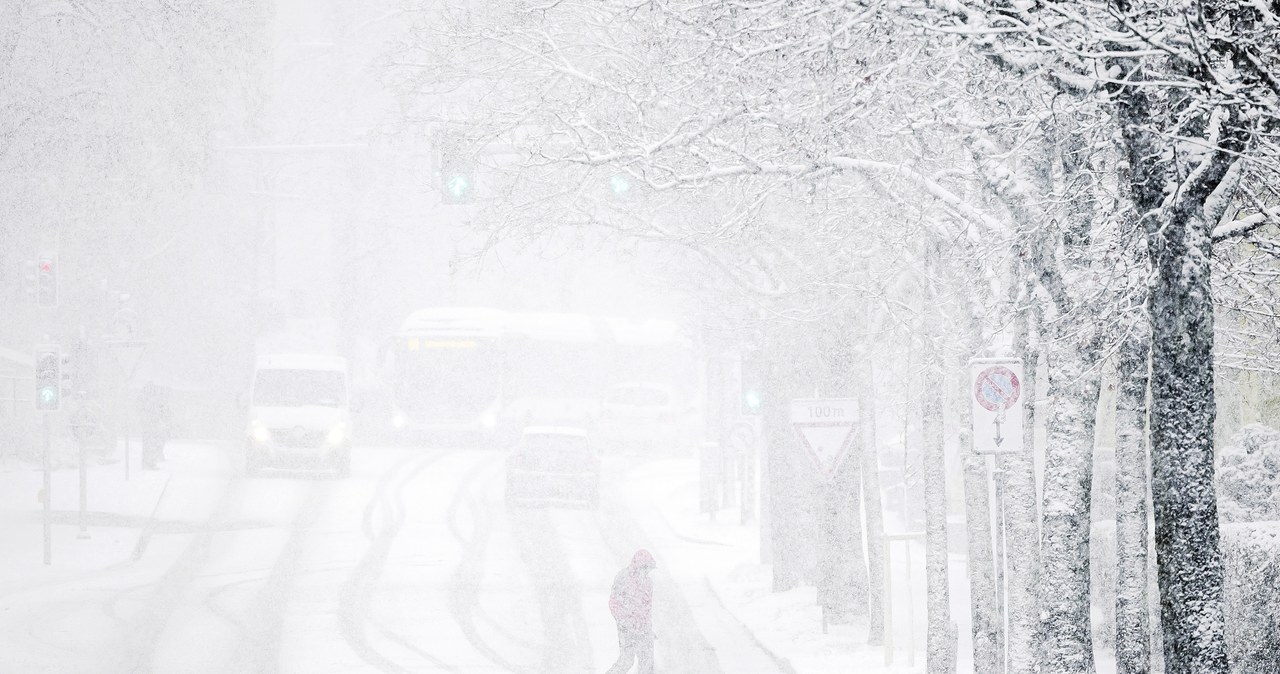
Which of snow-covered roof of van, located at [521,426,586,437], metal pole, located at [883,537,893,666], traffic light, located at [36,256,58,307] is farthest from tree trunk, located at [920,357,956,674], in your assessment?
traffic light, located at [36,256,58,307]

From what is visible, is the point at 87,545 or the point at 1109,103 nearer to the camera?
the point at 1109,103

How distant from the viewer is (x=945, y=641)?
48.1 ft

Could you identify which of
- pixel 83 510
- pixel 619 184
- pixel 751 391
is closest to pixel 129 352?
pixel 83 510

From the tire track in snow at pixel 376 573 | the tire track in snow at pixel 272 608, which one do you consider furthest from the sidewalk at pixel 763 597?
the tire track in snow at pixel 272 608

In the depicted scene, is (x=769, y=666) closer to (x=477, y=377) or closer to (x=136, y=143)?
(x=136, y=143)

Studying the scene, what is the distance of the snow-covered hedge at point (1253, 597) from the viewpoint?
12.0 metres

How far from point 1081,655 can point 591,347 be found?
1484 inches

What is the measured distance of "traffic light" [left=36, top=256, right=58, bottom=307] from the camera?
2756cm

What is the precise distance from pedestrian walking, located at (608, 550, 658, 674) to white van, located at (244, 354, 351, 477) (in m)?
17.0

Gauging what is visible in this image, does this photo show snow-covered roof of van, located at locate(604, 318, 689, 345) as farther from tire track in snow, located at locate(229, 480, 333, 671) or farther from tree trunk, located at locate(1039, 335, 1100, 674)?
tree trunk, located at locate(1039, 335, 1100, 674)

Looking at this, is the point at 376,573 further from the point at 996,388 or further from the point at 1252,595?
the point at 1252,595

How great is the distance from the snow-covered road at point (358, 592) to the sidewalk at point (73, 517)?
1.21 ft

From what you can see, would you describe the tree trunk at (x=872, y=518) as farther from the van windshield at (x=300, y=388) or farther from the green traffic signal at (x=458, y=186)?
the van windshield at (x=300, y=388)

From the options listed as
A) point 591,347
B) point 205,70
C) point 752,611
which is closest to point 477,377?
point 591,347
